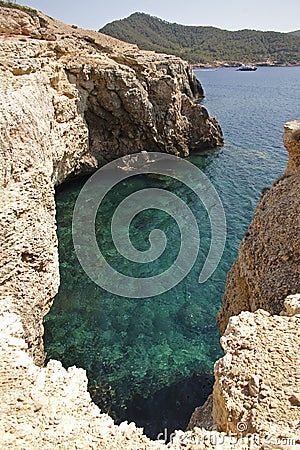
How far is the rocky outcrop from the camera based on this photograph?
9.21m

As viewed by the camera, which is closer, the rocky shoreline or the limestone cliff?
the rocky shoreline

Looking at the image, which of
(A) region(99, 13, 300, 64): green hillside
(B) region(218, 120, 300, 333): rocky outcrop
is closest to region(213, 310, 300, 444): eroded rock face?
(B) region(218, 120, 300, 333): rocky outcrop

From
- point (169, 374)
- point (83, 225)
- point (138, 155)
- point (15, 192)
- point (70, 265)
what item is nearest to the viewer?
point (15, 192)

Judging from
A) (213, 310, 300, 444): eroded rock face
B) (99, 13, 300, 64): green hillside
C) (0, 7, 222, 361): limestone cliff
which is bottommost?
(213, 310, 300, 444): eroded rock face

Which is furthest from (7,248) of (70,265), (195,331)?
(70,265)

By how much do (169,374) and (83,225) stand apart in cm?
1370

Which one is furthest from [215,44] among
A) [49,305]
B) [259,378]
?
[259,378]

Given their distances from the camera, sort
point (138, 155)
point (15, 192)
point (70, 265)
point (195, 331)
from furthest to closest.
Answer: point (138, 155)
point (70, 265)
point (195, 331)
point (15, 192)

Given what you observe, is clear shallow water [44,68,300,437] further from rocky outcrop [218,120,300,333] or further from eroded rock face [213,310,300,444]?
eroded rock face [213,310,300,444]

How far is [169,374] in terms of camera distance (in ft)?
45.4

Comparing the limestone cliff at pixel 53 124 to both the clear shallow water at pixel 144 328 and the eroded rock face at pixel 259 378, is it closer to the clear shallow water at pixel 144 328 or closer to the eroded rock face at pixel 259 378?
the clear shallow water at pixel 144 328

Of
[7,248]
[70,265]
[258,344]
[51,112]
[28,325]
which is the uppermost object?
[51,112]

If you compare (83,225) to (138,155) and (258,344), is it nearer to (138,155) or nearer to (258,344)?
(138,155)

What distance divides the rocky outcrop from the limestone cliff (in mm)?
6171
